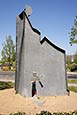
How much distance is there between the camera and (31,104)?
10.8m

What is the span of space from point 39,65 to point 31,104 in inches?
91.2

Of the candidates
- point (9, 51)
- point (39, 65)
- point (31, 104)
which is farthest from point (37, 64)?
point (9, 51)

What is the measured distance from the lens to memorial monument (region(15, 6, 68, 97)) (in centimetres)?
1205

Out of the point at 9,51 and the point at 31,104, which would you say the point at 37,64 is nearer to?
the point at 31,104

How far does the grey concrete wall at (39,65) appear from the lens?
39.6 ft

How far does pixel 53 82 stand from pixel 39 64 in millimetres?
1238

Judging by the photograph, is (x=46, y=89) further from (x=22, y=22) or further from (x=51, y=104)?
(x=22, y=22)

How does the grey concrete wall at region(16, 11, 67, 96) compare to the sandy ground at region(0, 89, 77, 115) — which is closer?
the sandy ground at region(0, 89, 77, 115)

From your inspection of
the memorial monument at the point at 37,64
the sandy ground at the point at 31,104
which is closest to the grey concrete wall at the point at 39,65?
the memorial monument at the point at 37,64

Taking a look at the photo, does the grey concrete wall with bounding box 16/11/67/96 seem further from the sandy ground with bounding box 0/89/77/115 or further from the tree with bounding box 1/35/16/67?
the tree with bounding box 1/35/16/67

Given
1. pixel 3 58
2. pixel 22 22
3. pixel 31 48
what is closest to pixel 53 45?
pixel 31 48

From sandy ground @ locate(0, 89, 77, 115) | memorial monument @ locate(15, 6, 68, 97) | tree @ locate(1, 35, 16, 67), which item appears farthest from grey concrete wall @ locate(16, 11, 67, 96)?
tree @ locate(1, 35, 16, 67)

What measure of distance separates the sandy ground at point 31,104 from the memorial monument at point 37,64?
50cm

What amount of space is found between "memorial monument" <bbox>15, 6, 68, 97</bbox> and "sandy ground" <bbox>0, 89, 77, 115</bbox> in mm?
501
